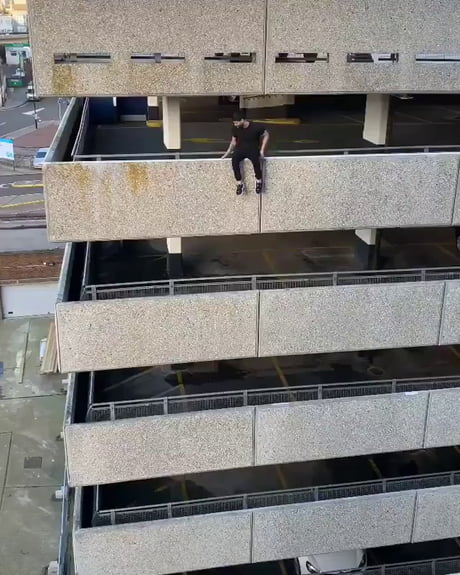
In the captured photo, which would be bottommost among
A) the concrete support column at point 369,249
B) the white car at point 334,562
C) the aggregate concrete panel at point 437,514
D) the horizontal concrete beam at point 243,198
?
the white car at point 334,562

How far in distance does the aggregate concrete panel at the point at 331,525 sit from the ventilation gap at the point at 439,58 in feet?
22.1

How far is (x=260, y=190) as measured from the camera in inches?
345

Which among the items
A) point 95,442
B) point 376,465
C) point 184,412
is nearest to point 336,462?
point 376,465

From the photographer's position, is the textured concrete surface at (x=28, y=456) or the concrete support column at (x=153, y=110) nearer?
the concrete support column at (x=153, y=110)

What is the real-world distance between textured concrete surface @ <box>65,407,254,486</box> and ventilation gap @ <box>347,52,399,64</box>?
5190mm

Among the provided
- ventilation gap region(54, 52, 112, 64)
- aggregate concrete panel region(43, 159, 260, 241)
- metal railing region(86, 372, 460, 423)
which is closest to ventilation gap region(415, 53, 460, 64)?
aggregate concrete panel region(43, 159, 260, 241)

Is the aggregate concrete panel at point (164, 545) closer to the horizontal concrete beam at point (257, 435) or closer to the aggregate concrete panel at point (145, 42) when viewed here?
the horizontal concrete beam at point (257, 435)

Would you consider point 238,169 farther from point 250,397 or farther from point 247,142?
point 250,397

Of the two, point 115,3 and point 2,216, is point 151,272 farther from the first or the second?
point 2,216

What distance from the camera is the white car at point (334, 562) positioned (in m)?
12.2

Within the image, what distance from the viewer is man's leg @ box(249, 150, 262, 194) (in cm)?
851

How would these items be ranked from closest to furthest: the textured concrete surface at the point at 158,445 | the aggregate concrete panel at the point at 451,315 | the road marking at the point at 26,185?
the textured concrete surface at the point at 158,445 < the aggregate concrete panel at the point at 451,315 < the road marking at the point at 26,185

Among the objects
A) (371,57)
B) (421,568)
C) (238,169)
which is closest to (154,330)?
(238,169)

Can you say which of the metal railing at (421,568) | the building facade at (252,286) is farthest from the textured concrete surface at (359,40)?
the metal railing at (421,568)
